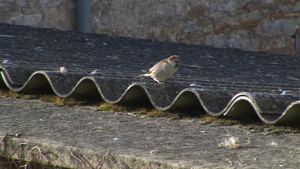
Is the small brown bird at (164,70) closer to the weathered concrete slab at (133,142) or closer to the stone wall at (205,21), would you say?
the weathered concrete slab at (133,142)

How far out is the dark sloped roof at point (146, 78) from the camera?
257cm

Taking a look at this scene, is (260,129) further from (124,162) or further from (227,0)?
(227,0)

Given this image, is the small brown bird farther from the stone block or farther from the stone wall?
the stone block

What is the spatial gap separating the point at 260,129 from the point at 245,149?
375 mm

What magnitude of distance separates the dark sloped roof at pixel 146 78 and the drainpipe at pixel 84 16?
110cm

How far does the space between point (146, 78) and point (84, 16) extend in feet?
13.3

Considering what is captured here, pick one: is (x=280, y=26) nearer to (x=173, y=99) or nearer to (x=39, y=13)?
(x=39, y=13)

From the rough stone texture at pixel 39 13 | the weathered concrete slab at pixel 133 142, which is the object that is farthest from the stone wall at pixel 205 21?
the weathered concrete slab at pixel 133 142

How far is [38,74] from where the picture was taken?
3.08m

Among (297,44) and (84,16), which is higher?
(84,16)

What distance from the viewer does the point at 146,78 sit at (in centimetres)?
340

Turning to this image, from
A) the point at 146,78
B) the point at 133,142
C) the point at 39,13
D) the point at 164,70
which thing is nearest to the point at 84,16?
the point at 39,13

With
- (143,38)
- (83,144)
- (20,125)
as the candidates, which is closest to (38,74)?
(20,125)

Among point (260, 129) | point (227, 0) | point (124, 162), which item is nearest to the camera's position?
point (124, 162)
